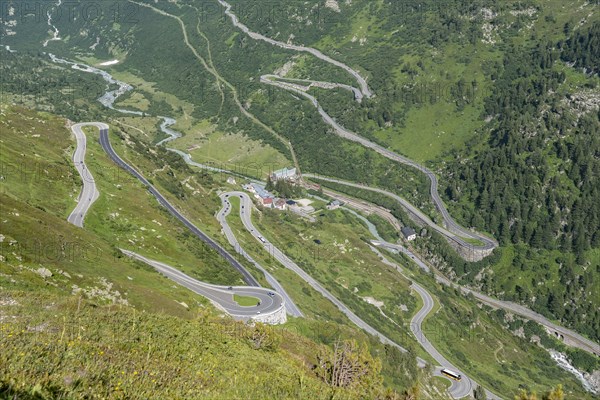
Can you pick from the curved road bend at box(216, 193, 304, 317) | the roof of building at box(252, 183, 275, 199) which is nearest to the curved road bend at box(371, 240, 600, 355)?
the roof of building at box(252, 183, 275, 199)

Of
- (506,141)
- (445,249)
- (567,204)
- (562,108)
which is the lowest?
(445,249)

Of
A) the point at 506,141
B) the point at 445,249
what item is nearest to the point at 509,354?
the point at 445,249

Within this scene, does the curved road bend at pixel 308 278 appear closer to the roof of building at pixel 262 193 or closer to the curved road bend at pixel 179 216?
the roof of building at pixel 262 193

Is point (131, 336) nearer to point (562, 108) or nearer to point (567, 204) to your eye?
point (567, 204)

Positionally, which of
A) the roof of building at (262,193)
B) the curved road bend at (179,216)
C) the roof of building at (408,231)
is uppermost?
the curved road bend at (179,216)

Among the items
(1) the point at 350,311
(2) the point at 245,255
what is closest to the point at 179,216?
(2) the point at 245,255

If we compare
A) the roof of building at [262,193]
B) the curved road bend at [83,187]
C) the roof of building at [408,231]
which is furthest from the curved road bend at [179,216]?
the roof of building at [408,231]
